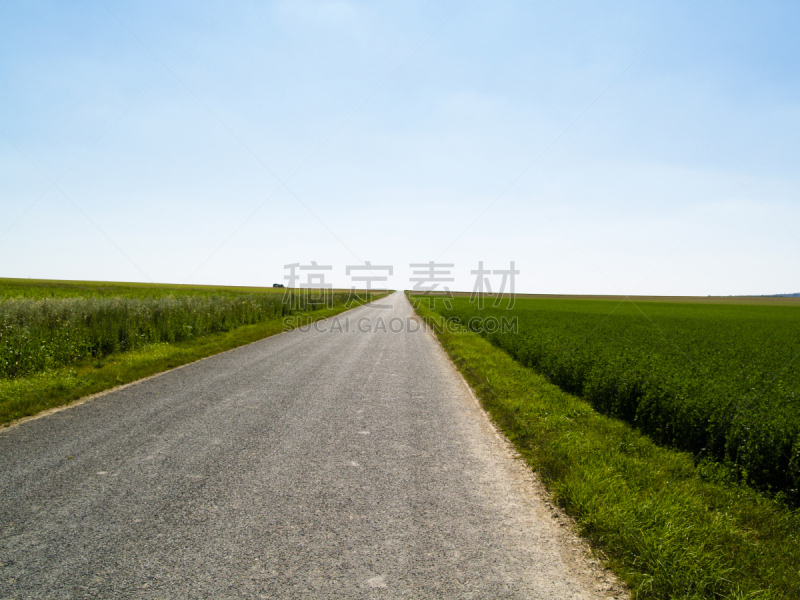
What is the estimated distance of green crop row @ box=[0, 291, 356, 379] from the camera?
10.8m

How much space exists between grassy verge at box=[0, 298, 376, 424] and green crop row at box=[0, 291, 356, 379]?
551 millimetres

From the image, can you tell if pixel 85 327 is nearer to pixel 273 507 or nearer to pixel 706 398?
pixel 273 507

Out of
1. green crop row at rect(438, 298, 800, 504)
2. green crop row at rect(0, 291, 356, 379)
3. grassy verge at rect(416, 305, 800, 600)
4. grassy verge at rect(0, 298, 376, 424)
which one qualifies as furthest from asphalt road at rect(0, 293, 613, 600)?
green crop row at rect(0, 291, 356, 379)

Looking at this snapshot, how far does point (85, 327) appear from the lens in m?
13.3

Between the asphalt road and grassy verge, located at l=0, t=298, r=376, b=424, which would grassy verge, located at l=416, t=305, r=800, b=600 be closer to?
the asphalt road

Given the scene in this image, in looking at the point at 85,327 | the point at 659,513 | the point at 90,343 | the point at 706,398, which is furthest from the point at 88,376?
the point at 706,398

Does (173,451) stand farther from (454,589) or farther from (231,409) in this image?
(454,589)

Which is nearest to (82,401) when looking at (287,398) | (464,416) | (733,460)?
(287,398)

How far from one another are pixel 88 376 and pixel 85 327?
13.6 feet

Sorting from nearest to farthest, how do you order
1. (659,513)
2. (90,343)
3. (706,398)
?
1. (659,513)
2. (706,398)
3. (90,343)

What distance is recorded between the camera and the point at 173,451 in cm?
575

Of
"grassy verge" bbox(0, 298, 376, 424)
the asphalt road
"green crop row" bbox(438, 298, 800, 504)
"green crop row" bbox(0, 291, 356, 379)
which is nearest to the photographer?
the asphalt road

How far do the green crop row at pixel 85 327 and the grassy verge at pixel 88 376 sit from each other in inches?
21.7

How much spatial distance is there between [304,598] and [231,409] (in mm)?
5353
